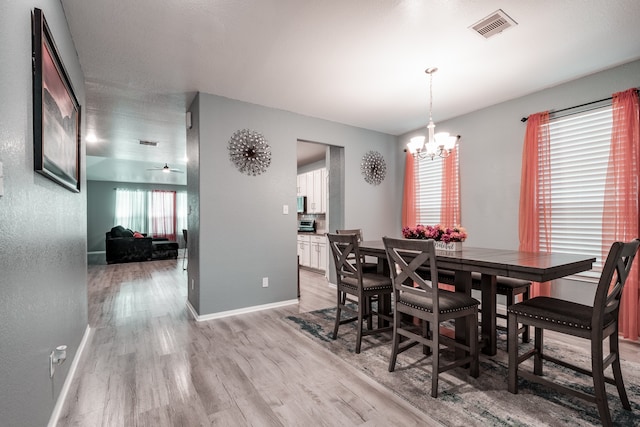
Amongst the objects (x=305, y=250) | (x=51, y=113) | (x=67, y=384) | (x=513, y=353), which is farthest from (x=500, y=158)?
(x=67, y=384)

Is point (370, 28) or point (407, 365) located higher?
point (370, 28)

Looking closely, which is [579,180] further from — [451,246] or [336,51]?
[336,51]

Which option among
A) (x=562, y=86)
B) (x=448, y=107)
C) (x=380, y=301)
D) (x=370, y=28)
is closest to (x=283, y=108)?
(x=370, y=28)

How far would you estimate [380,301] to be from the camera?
3.10m

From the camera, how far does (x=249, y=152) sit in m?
3.79

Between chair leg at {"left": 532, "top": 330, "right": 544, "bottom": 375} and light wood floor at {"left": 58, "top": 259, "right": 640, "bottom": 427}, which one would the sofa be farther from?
chair leg at {"left": 532, "top": 330, "right": 544, "bottom": 375}

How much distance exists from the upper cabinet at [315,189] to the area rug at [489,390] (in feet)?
12.7

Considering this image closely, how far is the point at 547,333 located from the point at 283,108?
3942 mm

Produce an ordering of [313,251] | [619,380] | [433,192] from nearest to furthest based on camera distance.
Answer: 1. [619,380]
2. [433,192]
3. [313,251]

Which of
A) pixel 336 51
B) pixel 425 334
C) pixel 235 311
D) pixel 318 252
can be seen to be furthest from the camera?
pixel 318 252

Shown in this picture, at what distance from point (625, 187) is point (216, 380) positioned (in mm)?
Answer: 3946

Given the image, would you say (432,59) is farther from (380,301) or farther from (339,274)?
(380,301)

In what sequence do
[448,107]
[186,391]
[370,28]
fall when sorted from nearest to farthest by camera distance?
[186,391] < [370,28] < [448,107]

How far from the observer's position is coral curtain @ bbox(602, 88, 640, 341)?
2793 millimetres
